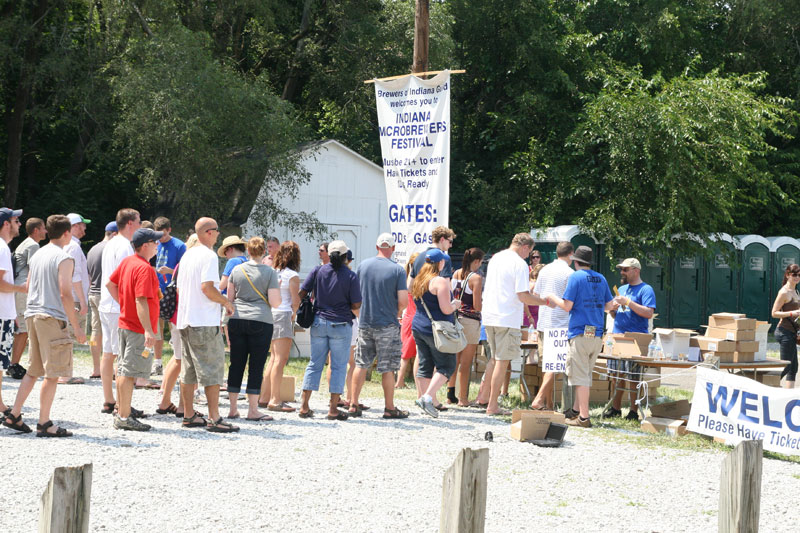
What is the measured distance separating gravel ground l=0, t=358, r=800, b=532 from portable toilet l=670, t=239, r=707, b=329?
15.2 metres

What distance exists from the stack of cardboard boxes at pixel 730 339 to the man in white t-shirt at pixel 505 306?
7.23 ft

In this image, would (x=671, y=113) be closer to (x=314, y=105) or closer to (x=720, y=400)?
(x=314, y=105)

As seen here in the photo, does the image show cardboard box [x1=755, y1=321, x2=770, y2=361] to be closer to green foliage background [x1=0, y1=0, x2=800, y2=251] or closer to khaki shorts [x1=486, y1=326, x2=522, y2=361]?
khaki shorts [x1=486, y1=326, x2=522, y2=361]

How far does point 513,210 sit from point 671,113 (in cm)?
503

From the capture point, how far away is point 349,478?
6.66 meters

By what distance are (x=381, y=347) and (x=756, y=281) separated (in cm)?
1743

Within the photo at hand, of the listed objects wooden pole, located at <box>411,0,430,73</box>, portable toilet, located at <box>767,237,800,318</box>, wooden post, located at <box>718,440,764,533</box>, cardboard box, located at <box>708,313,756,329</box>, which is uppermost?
wooden pole, located at <box>411,0,430,73</box>

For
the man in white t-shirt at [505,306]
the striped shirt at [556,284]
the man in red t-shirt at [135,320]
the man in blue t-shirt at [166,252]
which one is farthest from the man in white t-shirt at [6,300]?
the striped shirt at [556,284]

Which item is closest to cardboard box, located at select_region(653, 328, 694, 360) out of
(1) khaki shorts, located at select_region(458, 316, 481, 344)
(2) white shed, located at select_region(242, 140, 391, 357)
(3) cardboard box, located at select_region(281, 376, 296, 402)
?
(1) khaki shorts, located at select_region(458, 316, 481, 344)

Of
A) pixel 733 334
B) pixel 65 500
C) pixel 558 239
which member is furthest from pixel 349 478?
pixel 558 239

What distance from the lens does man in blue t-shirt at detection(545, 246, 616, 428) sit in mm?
9055

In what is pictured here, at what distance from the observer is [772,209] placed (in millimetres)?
Answer: 27156

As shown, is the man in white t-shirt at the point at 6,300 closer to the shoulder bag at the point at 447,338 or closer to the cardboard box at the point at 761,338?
the shoulder bag at the point at 447,338

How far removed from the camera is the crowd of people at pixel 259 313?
25.1 ft
